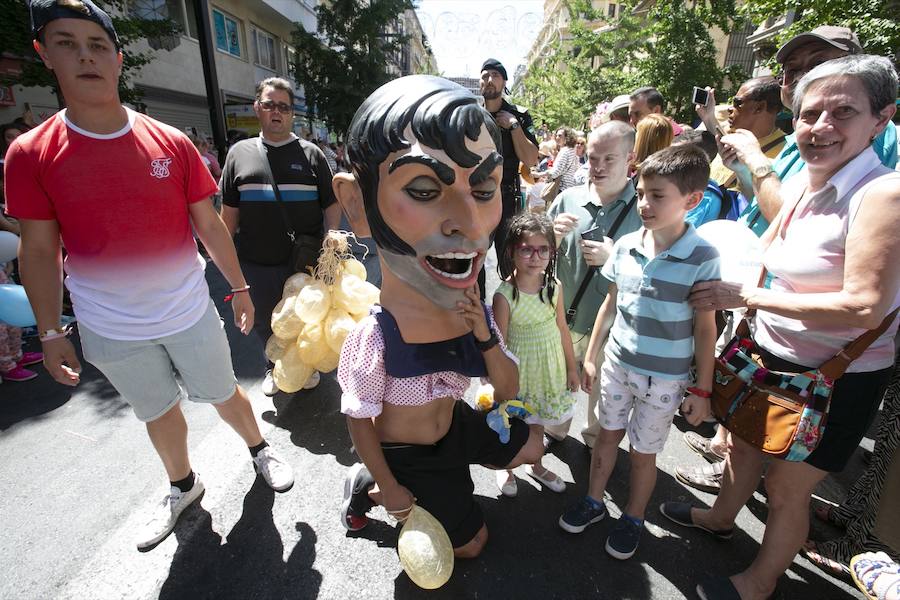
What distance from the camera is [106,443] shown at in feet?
8.41

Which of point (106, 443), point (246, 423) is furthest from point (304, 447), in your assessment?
point (106, 443)

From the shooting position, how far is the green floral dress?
6.52 feet

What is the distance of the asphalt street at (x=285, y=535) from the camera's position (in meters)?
1.75

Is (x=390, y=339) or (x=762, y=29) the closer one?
(x=390, y=339)

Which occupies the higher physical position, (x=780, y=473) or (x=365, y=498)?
(x=780, y=473)

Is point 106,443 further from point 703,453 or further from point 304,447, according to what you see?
point 703,453

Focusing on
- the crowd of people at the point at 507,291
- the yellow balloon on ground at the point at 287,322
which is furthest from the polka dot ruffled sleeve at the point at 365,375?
the yellow balloon on ground at the point at 287,322

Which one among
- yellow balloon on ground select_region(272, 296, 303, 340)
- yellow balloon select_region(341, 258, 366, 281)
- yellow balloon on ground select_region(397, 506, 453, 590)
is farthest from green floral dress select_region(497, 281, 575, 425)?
yellow balloon on ground select_region(272, 296, 303, 340)

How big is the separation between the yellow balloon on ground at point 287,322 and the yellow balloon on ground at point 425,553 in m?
1.57

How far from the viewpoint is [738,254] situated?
168 centimetres

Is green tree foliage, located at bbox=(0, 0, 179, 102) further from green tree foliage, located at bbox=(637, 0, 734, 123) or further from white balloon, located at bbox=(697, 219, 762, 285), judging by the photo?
green tree foliage, located at bbox=(637, 0, 734, 123)

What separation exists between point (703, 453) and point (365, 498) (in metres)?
1.98

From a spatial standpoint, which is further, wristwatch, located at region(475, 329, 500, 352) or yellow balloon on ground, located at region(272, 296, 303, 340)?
yellow balloon on ground, located at region(272, 296, 303, 340)

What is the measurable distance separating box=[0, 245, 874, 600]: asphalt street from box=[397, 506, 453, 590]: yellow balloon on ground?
42 cm
